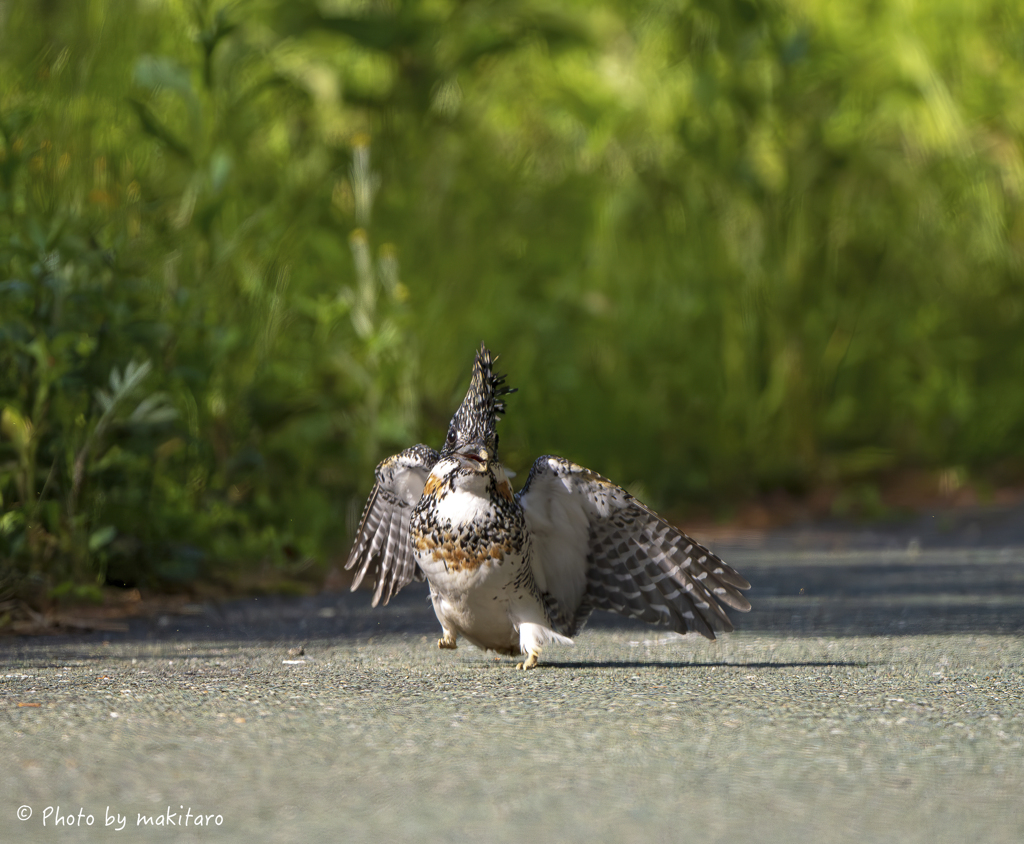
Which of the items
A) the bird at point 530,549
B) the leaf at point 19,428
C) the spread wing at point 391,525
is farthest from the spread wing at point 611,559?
the leaf at point 19,428

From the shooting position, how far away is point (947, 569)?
609 cm

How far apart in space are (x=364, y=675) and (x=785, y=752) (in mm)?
1275

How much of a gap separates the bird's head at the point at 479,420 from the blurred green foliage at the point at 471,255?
1.38m

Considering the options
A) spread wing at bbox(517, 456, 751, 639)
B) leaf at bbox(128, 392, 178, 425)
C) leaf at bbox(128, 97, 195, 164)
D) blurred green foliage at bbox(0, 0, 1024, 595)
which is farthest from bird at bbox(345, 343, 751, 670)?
leaf at bbox(128, 97, 195, 164)

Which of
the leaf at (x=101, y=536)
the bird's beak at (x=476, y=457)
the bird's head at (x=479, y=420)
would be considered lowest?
the leaf at (x=101, y=536)

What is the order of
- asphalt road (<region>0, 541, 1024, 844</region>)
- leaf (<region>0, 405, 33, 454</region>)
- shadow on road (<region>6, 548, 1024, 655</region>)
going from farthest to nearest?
leaf (<region>0, 405, 33, 454</region>) < shadow on road (<region>6, 548, 1024, 655</region>) < asphalt road (<region>0, 541, 1024, 844</region>)

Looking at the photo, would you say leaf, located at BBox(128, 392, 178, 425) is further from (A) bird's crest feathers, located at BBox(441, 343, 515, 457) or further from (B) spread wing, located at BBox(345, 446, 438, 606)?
(A) bird's crest feathers, located at BBox(441, 343, 515, 457)

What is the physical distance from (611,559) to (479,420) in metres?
0.58

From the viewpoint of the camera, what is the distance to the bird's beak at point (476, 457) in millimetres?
3605

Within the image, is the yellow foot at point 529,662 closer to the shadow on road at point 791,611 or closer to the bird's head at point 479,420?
the shadow on road at point 791,611

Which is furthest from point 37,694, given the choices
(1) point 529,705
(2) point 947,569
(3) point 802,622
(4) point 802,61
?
(4) point 802,61

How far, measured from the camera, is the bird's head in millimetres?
3648

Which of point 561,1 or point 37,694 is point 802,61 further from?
point 37,694

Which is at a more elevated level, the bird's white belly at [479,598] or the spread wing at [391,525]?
the spread wing at [391,525]
